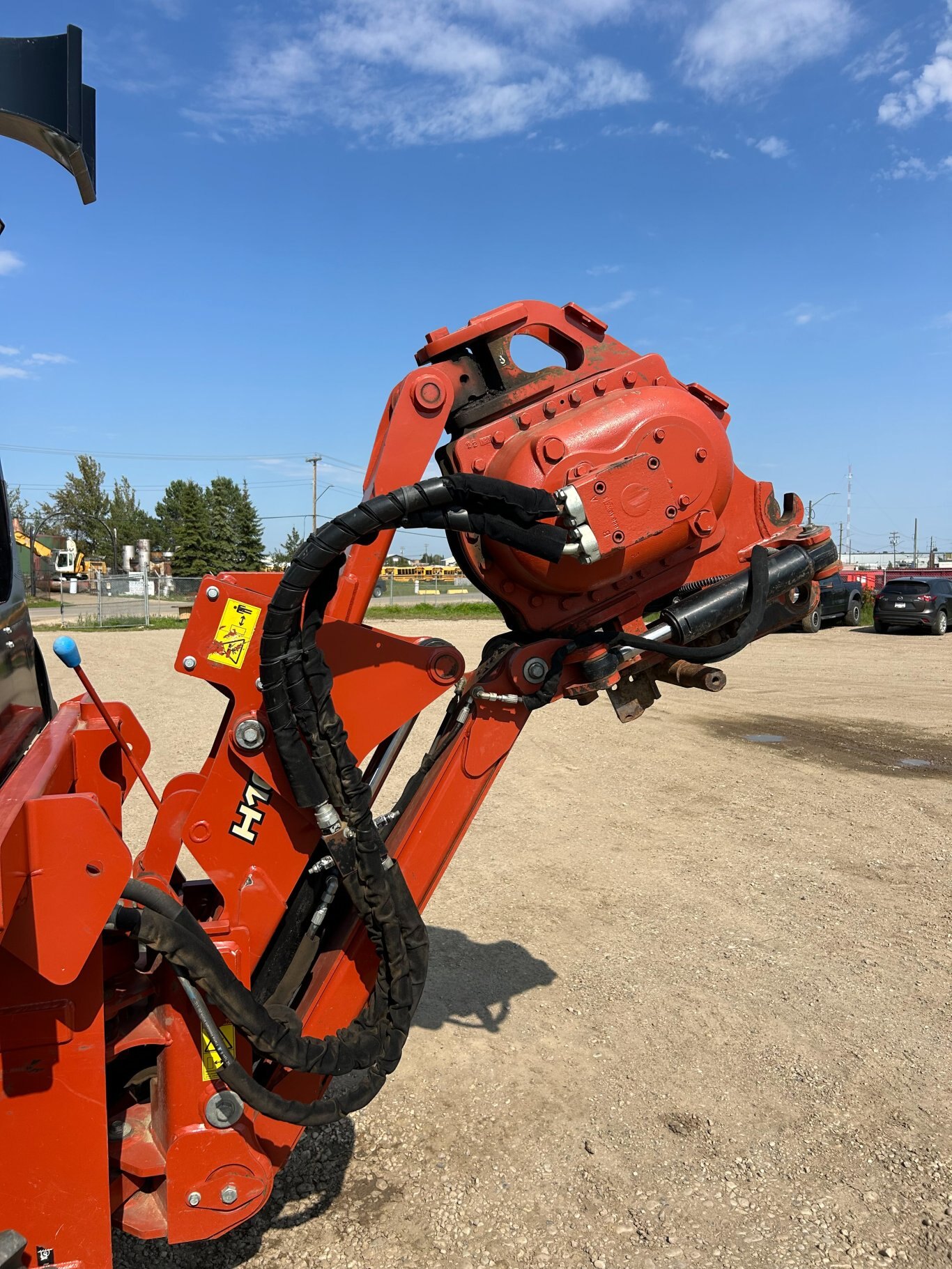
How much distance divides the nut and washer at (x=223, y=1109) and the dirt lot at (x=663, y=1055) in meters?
0.78

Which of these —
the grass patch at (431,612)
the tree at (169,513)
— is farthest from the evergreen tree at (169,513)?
the grass patch at (431,612)

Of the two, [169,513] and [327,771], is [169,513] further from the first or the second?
[327,771]

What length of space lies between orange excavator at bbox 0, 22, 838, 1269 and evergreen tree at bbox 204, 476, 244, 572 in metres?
46.6

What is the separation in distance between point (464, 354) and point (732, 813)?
5.45m

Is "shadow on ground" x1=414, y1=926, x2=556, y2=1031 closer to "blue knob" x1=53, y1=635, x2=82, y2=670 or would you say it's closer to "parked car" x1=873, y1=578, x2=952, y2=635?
"blue knob" x1=53, y1=635, x2=82, y2=670

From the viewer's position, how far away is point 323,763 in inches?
89.7

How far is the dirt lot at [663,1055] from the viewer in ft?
9.23

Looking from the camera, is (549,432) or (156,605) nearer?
(549,432)

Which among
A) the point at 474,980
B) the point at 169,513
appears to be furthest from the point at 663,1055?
the point at 169,513

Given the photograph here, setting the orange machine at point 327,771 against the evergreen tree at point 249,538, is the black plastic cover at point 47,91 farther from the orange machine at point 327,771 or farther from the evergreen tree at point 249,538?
the evergreen tree at point 249,538

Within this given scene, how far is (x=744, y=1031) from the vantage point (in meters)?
3.98

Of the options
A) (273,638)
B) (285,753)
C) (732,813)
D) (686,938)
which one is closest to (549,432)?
(273,638)

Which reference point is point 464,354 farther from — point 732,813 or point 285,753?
point 732,813

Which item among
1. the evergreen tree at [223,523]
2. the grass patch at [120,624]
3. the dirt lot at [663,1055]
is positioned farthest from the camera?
the evergreen tree at [223,523]
